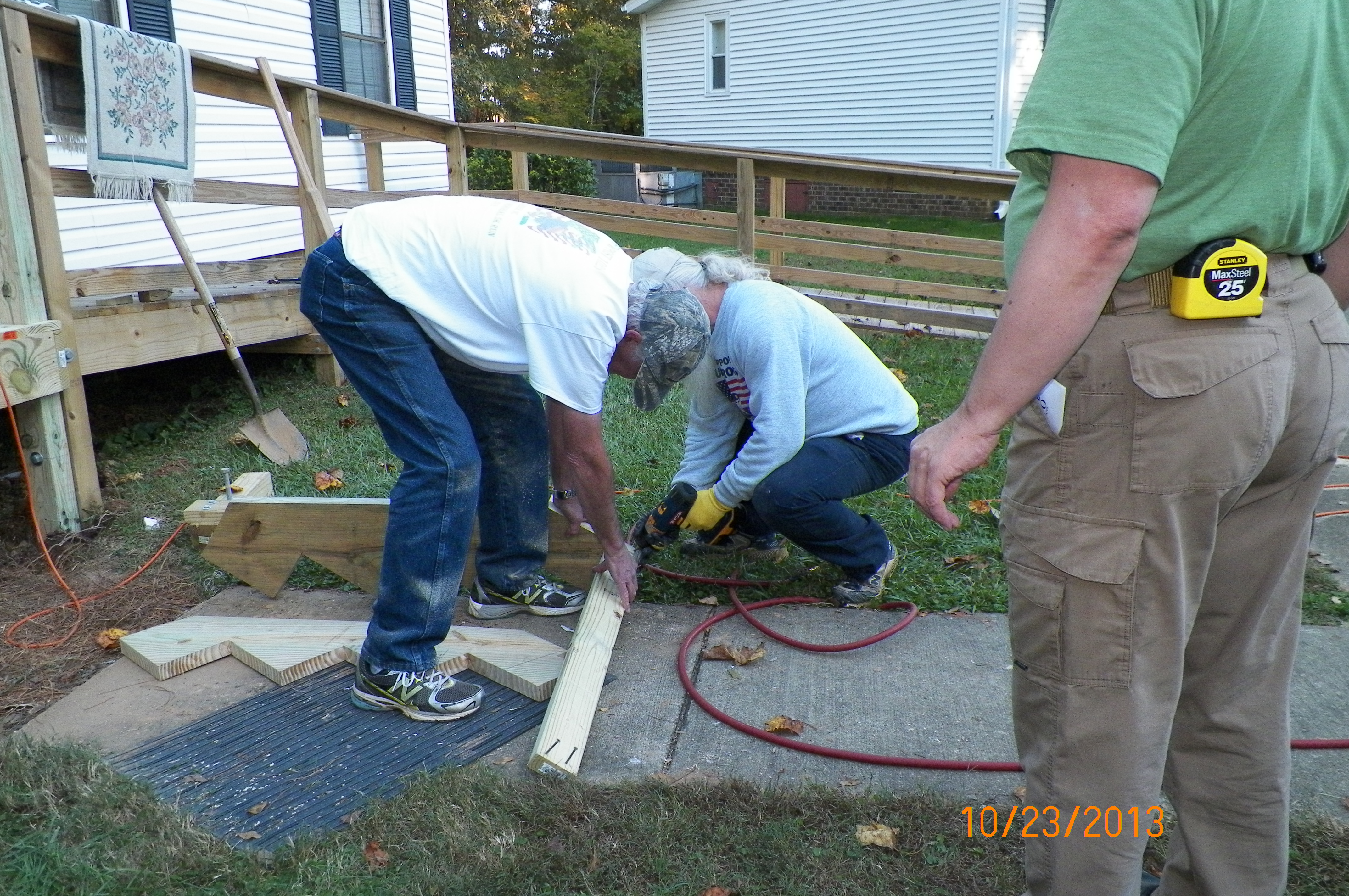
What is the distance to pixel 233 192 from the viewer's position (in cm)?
541

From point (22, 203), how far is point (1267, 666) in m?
4.43

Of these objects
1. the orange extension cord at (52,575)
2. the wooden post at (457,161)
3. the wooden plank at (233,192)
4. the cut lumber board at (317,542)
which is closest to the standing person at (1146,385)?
the cut lumber board at (317,542)

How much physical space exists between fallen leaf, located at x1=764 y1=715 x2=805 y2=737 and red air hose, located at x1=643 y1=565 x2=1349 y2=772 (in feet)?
0.07

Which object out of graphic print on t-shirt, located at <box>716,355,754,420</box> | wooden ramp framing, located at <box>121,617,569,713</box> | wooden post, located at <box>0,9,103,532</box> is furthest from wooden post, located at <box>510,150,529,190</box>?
wooden ramp framing, located at <box>121,617,569,713</box>

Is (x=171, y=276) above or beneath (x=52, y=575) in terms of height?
above

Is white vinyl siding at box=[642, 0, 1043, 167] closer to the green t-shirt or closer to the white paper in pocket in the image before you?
the green t-shirt

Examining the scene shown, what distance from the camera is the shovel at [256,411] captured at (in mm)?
5066

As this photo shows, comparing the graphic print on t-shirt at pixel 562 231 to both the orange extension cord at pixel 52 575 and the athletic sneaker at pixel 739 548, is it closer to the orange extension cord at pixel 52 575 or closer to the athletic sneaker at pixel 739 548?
the athletic sneaker at pixel 739 548

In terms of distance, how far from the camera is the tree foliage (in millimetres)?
30625

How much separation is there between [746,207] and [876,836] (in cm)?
582

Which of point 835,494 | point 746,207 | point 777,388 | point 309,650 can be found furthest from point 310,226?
point 835,494

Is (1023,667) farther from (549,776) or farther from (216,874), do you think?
(216,874)

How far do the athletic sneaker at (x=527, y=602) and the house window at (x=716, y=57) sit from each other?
1901cm

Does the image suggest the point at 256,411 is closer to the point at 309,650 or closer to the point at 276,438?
Result: the point at 276,438
